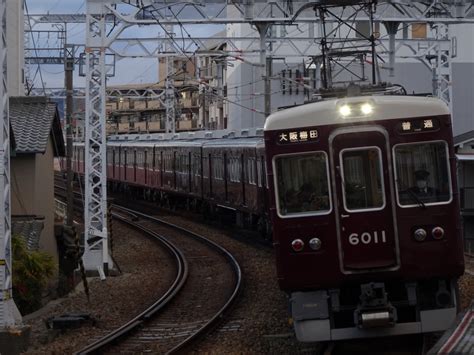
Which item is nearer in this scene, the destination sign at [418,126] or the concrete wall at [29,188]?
the destination sign at [418,126]

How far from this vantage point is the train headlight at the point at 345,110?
8781mm

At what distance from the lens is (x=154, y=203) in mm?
38375

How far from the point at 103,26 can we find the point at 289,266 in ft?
32.0

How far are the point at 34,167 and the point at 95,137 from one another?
132cm

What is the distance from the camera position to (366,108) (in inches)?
346

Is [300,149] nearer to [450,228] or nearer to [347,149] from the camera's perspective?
[347,149]

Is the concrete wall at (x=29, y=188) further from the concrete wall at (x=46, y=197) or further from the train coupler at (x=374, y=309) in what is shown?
the train coupler at (x=374, y=309)

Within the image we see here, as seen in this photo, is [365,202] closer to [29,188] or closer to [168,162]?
[29,188]

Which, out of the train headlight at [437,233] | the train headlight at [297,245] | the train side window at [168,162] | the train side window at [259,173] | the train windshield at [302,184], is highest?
the train side window at [168,162]

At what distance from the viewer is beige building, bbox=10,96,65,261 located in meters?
17.4

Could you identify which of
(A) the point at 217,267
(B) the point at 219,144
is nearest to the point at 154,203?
(B) the point at 219,144

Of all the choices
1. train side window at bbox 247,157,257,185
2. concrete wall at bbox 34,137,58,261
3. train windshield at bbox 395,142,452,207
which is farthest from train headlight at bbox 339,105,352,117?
train side window at bbox 247,157,257,185

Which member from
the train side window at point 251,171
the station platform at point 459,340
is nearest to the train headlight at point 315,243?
the station platform at point 459,340

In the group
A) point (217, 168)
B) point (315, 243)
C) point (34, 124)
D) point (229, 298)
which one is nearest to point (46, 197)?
point (34, 124)
